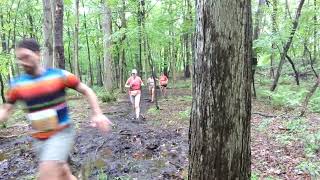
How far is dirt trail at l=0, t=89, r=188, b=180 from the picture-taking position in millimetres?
8094

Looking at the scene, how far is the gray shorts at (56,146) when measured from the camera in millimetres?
4023

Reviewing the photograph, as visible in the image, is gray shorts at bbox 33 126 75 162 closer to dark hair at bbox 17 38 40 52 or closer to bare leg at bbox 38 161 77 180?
bare leg at bbox 38 161 77 180

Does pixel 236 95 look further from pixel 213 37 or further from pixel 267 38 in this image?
pixel 267 38

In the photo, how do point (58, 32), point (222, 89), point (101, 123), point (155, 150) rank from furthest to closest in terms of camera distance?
point (155, 150), point (58, 32), point (101, 123), point (222, 89)

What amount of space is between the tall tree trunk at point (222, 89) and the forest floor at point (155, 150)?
3.04m

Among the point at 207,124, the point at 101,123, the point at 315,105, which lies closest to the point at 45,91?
the point at 101,123

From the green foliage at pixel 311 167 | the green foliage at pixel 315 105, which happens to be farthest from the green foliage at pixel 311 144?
the green foliage at pixel 315 105

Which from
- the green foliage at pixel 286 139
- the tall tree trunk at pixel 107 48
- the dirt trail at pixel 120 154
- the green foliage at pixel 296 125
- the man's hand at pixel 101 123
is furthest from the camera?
the tall tree trunk at pixel 107 48

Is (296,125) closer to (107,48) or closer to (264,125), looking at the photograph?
(264,125)

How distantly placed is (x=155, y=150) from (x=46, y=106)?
20.6 feet

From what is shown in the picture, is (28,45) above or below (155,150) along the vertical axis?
above

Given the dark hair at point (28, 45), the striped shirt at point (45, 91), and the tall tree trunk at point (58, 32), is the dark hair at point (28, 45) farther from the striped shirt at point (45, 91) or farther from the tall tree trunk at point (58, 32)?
the tall tree trunk at point (58, 32)

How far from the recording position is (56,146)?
13.4 feet

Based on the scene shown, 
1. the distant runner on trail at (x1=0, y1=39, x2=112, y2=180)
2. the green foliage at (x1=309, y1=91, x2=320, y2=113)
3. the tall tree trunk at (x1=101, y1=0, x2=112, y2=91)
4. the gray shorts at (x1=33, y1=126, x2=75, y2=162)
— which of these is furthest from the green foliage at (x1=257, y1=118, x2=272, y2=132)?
the tall tree trunk at (x1=101, y1=0, x2=112, y2=91)
